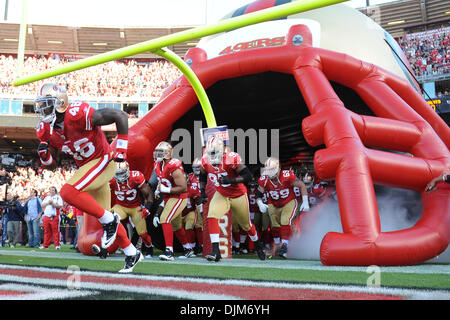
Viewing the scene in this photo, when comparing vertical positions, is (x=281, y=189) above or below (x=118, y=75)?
below

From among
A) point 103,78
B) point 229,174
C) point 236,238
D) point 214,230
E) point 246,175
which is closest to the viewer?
point 214,230

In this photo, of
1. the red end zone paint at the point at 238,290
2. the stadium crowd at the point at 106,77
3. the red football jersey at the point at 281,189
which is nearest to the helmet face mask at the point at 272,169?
the red football jersey at the point at 281,189

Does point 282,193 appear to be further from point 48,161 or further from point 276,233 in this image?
point 48,161

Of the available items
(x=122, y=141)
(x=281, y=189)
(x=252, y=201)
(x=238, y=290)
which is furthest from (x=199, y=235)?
(x=238, y=290)

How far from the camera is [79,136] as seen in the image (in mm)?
3775

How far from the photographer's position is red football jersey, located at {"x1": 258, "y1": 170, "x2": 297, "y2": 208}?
6805 millimetres

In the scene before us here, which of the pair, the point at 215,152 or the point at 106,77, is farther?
the point at 106,77

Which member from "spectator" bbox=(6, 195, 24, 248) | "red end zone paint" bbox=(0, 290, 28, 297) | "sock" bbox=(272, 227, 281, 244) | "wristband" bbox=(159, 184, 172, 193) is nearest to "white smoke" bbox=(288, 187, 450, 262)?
"sock" bbox=(272, 227, 281, 244)

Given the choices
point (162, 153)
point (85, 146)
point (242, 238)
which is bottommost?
point (242, 238)

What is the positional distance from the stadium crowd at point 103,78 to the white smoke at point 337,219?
64.2 ft

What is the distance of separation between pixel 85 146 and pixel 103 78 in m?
24.6

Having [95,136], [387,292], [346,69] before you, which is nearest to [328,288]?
[387,292]

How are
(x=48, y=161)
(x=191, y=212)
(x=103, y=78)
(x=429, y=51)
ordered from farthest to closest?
1. (x=103, y=78)
2. (x=429, y=51)
3. (x=191, y=212)
4. (x=48, y=161)

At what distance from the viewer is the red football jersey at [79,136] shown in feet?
12.1
